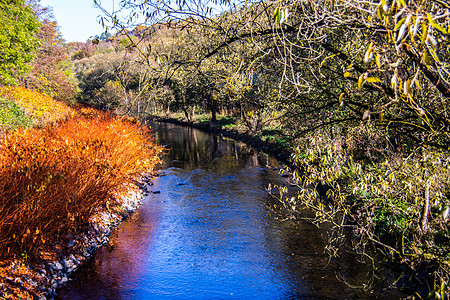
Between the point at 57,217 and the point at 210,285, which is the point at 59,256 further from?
the point at 210,285

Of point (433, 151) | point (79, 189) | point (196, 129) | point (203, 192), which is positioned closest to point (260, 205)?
point (203, 192)

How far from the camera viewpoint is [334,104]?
613 centimetres

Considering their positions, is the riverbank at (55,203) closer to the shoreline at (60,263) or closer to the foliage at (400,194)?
the shoreline at (60,263)

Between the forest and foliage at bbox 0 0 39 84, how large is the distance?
4.9 inches

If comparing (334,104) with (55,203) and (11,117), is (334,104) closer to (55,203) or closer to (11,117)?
(55,203)

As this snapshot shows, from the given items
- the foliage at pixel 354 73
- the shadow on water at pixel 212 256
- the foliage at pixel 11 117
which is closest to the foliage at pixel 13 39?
the foliage at pixel 11 117

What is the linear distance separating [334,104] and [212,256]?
203 inches

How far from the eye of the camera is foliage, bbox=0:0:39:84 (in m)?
18.4

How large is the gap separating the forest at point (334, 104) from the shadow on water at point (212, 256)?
837 millimetres

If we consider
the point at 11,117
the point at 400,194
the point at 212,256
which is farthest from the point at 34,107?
the point at 400,194

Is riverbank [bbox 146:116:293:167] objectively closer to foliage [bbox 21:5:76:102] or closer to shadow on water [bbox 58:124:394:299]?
shadow on water [bbox 58:124:394:299]

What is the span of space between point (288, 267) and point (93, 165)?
21.0 ft

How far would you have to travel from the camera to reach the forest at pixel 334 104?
4.04 m

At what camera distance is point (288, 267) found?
835cm
